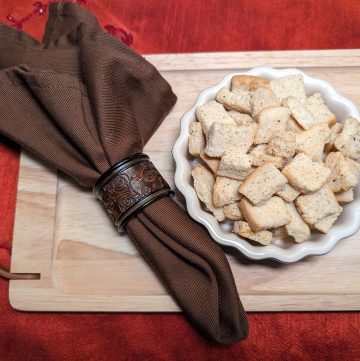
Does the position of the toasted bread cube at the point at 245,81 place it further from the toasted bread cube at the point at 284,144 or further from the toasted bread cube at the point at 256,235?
the toasted bread cube at the point at 256,235

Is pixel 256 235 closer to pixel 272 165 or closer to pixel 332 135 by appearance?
pixel 272 165

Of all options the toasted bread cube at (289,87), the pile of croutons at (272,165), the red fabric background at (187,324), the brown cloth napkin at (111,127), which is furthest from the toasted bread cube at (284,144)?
the red fabric background at (187,324)

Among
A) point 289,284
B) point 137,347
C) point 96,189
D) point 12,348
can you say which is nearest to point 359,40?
point 289,284

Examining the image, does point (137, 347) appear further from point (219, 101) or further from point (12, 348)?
point (219, 101)

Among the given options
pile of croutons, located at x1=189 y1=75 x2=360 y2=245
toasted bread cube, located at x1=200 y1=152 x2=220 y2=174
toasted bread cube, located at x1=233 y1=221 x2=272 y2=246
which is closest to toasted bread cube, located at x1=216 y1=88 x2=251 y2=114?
pile of croutons, located at x1=189 y1=75 x2=360 y2=245

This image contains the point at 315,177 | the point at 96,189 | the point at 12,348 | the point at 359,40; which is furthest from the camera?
the point at 359,40

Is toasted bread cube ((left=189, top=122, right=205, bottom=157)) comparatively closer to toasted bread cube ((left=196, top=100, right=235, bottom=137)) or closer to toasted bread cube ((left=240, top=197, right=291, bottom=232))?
toasted bread cube ((left=196, top=100, right=235, bottom=137))

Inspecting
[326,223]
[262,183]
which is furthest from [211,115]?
[326,223]
